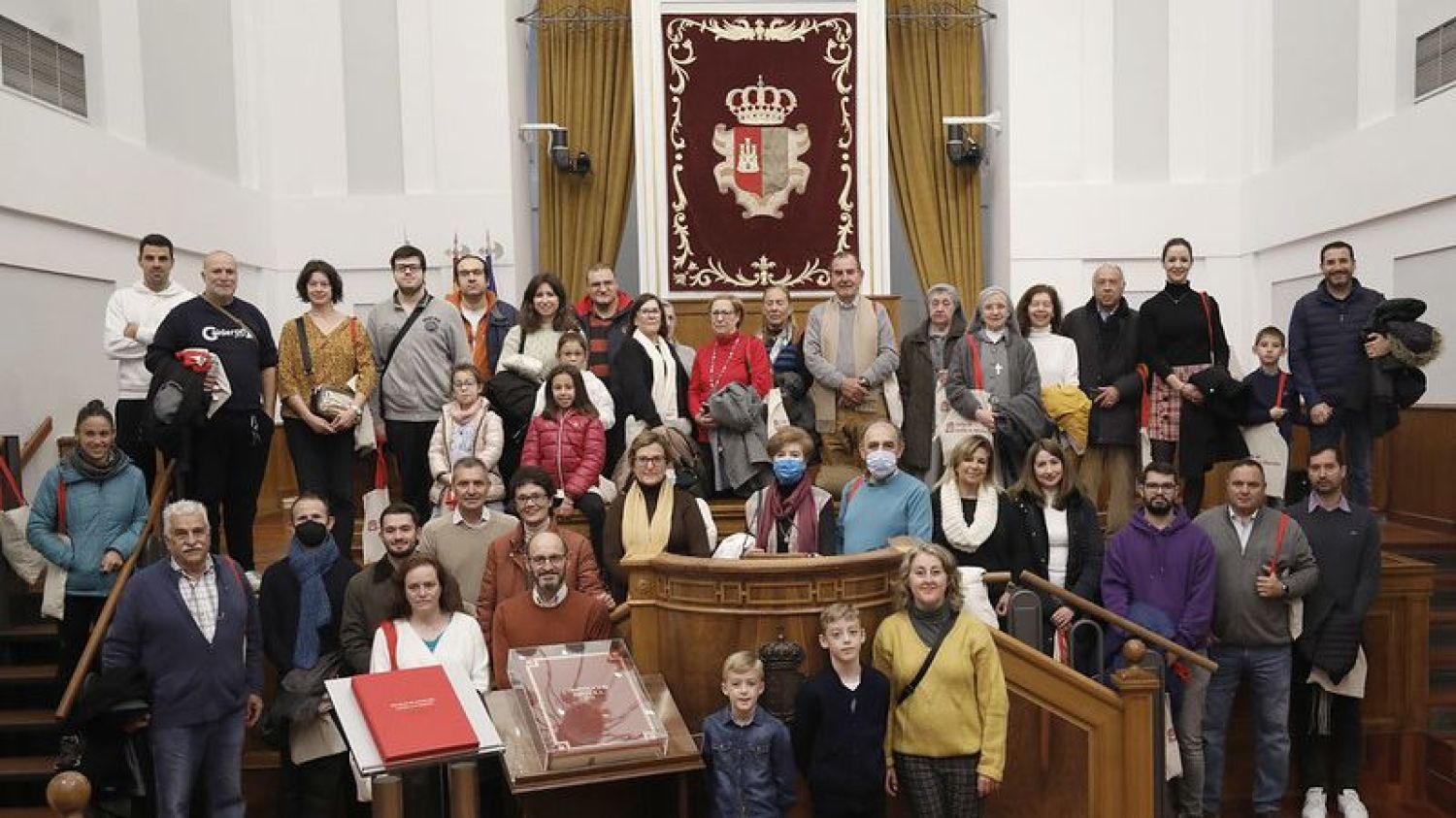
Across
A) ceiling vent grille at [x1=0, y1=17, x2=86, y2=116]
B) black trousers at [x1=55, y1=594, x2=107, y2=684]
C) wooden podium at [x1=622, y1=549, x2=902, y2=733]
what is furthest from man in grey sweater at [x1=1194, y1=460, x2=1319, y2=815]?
ceiling vent grille at [x1=0, y1=17, x2=86, y2=116]

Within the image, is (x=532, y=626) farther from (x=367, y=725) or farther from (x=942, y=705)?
(x=942, y=705)

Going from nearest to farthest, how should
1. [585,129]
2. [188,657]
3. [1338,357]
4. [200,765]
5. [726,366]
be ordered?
[188,657] → [200,765] → [1338,357] → [726,366] → [585,129]

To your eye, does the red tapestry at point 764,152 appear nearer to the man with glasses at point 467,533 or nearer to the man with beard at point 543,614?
the man with glasses at point 467,533

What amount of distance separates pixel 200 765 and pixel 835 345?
3643 millimetres

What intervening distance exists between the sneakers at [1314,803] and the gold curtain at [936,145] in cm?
623

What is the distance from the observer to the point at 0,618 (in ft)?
19.6

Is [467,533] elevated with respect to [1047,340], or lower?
lower

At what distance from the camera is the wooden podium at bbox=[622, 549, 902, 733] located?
429cm

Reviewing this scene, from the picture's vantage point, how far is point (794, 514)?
519 cm

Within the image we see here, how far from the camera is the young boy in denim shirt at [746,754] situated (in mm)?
4016

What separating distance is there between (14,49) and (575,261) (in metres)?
5.02

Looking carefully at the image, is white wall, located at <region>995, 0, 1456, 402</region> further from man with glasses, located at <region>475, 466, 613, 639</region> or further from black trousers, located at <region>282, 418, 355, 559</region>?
man with glasses, located at <region>475, 466, 613, 639</region>

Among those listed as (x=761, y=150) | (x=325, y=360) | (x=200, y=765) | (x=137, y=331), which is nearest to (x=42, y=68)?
(x=137, y=331)

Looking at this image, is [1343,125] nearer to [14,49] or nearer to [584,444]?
[584,444]
